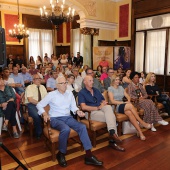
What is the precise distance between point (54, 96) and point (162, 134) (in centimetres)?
219

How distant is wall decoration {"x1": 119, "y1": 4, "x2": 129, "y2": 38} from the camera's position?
330 inches

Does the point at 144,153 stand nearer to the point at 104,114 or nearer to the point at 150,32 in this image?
the point at 104,114

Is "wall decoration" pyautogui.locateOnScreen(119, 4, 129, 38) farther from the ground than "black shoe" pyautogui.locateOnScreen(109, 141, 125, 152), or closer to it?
farther from the ground

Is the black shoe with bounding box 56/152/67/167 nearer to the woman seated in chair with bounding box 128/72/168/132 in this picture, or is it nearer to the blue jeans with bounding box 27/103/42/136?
the blue jeans with bounding box 27/103/42/136

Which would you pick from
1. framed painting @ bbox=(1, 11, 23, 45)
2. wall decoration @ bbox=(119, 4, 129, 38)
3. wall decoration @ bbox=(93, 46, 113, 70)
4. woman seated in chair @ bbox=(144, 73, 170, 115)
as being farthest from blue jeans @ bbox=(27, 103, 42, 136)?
framed painting @ bbox=(1, 11, 23, 45)

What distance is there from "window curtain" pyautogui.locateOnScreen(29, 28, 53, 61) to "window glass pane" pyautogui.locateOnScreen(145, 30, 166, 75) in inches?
265

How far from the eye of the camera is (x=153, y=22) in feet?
24.4

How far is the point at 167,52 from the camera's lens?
721 centimetres

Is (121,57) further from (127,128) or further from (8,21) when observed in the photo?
(8,21)

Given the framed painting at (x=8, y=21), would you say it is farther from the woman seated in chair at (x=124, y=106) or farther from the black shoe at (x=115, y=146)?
the black shoe at (x=115, y=146)

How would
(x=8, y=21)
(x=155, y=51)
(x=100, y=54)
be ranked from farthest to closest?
(x=8, y=21) → (x=100, y=54) → (x=155, y=51)

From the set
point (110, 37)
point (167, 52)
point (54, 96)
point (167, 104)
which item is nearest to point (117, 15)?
point (110, 37)

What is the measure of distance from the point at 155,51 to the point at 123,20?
7.09 ft

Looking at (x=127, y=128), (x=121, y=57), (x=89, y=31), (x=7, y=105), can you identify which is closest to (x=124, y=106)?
(x=127, y=128)
